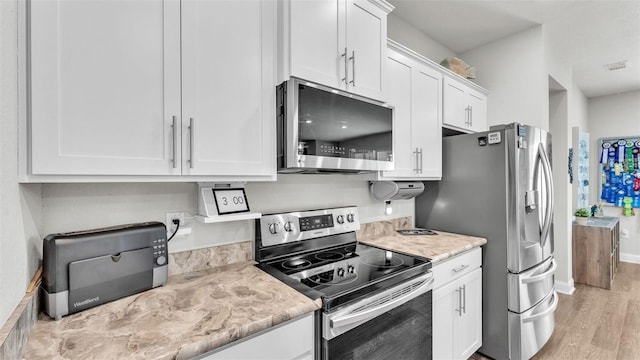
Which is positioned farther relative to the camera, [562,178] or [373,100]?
[562,178]

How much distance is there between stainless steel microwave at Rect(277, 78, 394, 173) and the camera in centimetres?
131

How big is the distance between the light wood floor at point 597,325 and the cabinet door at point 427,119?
4.82 ft

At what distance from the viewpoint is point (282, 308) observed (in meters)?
1.00

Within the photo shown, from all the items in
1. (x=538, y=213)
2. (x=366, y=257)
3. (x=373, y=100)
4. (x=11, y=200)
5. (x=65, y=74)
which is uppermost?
(x=373, y=100)

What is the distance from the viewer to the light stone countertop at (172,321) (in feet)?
2.53

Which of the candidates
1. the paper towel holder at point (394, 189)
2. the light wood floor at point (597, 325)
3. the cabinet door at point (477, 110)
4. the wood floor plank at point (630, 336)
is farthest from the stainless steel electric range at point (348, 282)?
the wood floor plank at point (630, 336)

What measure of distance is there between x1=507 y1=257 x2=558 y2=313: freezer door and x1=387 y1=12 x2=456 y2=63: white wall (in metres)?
2.09

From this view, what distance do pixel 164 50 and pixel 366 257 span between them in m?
1.43

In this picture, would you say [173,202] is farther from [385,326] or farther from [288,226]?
[385,326]

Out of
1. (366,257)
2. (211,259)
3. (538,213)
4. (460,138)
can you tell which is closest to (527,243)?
(538,213)

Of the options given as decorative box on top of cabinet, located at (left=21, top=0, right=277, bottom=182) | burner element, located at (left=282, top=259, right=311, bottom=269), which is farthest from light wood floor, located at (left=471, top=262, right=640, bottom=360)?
decorative box on top of cabinet, located at (left=21, top=0, right=277, bottom=182)

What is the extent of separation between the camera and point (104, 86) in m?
0.94

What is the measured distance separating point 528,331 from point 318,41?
235 cm

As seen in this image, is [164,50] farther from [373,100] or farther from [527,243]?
[527,243]
